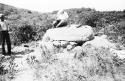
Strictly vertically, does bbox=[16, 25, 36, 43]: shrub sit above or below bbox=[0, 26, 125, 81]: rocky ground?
below

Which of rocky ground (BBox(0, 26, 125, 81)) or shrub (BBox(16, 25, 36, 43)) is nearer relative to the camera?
rocky ground (BBox(0, 26, 125, 81))

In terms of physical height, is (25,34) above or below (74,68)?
below

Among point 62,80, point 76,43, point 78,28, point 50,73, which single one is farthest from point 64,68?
Answer: point 78,28

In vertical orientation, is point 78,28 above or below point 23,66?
above

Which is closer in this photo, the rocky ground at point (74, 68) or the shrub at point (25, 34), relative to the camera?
the rocky ground at point (74, 68)

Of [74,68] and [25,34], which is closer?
[74,68]

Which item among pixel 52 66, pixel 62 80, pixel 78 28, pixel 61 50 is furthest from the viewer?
pixel 78 28

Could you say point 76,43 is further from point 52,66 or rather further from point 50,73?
point 50,73

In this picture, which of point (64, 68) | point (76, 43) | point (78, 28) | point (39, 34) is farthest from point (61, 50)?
point (39, 34)

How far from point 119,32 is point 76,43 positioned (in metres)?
3.90

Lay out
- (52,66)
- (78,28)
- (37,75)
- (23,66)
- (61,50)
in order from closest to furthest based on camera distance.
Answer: (37,75), (52,66), (23,66), (61,50), (78,28)

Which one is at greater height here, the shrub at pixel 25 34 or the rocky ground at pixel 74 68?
the rocky ground at pixel 74 68

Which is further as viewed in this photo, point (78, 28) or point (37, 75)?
point (78, 28)

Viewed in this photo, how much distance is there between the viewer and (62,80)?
5.25 m
